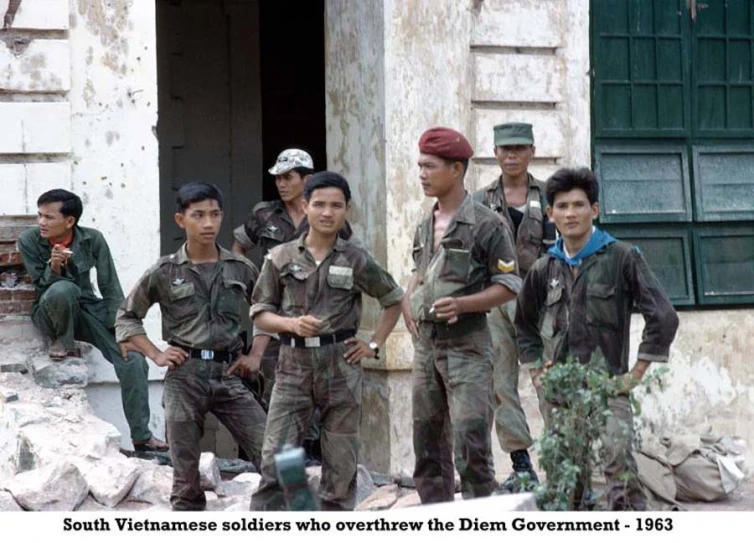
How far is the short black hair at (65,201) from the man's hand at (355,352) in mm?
2338

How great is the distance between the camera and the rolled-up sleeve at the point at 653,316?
729cm

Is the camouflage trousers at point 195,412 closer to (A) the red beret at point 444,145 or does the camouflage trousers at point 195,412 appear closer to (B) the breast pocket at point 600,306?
(A) the red beret at point 444,145

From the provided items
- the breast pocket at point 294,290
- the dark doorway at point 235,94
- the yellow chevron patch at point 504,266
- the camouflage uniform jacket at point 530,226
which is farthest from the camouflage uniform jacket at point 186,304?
the dark doorway at point 235,94

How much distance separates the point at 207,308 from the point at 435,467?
1.33 m

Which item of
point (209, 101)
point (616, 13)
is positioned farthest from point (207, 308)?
point (209, 101)

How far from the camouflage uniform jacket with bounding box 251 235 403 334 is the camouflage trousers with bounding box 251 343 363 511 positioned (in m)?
0.16

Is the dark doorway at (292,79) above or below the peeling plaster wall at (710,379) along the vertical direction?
above

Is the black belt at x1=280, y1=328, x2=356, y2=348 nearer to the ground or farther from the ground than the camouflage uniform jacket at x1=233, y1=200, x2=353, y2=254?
nearer to the ground

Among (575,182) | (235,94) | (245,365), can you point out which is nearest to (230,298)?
(245,365)

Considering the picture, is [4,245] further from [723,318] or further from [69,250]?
[723,318]

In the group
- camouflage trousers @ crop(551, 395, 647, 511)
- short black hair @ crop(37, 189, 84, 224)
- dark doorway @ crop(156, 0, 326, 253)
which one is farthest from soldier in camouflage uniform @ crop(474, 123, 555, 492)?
dark doorway @ crop(156, 0, 326, 253)

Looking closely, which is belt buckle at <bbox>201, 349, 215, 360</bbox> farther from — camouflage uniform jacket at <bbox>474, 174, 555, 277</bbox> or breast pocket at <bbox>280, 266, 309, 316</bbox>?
camouflage uniform jacket at <bbox>474, 174, 555, 277</bbox>

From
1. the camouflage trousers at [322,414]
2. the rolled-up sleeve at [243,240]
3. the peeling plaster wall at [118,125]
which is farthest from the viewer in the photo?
the rolled-up sleeve at [243,240]

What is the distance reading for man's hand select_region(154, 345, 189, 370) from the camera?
25.9ft
